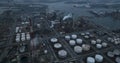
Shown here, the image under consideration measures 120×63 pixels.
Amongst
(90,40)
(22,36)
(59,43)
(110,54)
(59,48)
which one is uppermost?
(22,36)

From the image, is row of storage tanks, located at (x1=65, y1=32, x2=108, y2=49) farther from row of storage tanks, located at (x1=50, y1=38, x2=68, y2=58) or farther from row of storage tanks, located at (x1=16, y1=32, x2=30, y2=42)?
row of storage tanks, located at (x1=16, y1=32, x2=30, y2=42)

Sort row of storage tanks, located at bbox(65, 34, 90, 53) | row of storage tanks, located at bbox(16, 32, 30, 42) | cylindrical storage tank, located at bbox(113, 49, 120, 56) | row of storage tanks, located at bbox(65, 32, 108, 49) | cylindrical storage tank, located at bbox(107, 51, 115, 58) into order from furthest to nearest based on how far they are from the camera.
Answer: row of storage tanks, located at bbox(16, 32, 30, 42) < row of storage tanks, located at bbox(65, 32, 108, 49) < row of storage tanks, located at bbox(65, 34, 90, 53) < cylindrical storage tank, located at bbox(113, 49, 120, 56) < cylindrical storage tank, located at bbox(107, 51, 115, 58)

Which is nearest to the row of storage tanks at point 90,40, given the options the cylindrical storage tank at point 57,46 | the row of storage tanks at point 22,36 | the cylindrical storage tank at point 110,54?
the cylindrical storage tank at point 110,54

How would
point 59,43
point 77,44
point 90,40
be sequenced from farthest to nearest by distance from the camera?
point 90,40 → point 59,43 → point 77,44

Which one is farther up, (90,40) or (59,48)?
(90,40)

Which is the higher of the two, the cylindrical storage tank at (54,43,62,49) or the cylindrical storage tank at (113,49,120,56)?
the cylindrical storage tank at (54,43,62,49)

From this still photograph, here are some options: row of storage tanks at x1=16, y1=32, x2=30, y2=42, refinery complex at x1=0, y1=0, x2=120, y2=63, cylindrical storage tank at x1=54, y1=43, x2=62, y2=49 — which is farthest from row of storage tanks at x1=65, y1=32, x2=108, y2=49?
row of storage tanks at x1=16, y1=32, x2=30, y2=42

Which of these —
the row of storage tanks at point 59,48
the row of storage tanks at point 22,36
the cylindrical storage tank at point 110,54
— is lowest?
the cylindrical storage tank at point 110,54

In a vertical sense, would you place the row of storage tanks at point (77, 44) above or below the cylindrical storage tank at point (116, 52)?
above

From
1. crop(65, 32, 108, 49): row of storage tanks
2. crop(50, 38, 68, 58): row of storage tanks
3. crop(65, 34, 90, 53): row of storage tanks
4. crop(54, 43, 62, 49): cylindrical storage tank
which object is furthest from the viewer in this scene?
crop(65, 32, 108, 49): row of storage tanks

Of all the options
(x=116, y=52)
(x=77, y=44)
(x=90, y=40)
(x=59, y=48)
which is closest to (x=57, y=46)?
(x=59, y=48)

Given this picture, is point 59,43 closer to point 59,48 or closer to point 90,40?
point 59,48

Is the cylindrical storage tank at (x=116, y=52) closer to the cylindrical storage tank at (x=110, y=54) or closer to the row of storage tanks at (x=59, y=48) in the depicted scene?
the cylindrical storage tank at (x=110, y=54)
